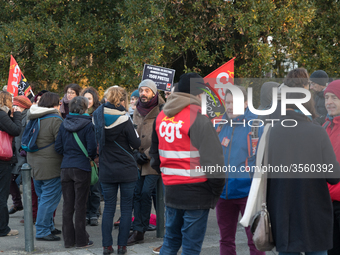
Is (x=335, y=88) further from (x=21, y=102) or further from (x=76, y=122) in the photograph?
(x=21, y=102)

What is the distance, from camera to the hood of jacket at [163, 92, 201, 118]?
3709 millimetres

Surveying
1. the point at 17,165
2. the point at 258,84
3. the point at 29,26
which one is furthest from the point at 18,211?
the point at 258,84

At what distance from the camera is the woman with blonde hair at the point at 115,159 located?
16.6 ft

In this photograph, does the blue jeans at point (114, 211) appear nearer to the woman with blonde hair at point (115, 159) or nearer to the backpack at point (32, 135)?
the woman with blonde hair at point (115, 159)

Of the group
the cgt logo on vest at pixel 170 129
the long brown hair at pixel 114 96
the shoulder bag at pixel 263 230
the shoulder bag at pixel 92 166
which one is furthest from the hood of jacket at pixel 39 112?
the shoulder bag at pixel 263 230

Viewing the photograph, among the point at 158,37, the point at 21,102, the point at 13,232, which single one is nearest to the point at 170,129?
the point at 13,232

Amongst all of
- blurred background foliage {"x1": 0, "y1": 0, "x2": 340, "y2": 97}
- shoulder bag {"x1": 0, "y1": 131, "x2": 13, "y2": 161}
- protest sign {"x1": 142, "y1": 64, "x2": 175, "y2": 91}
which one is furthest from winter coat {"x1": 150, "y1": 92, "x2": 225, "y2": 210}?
blurred background foliage {"x1": 0, "y1": 0, "x2": 340, "y2": 97}

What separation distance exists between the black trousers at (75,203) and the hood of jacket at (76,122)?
0.52 m

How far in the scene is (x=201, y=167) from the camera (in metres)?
3.66

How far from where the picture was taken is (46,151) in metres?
5.78

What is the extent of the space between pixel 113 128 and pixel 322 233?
9.04 ft

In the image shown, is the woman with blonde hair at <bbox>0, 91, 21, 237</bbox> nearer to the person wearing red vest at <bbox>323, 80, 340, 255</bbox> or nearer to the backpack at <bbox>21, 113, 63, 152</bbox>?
the backpack at <bbox>21, 113, 63, 152</bbox>

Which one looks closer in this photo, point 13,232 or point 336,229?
point 336,229

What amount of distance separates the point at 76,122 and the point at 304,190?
3.19 meters
